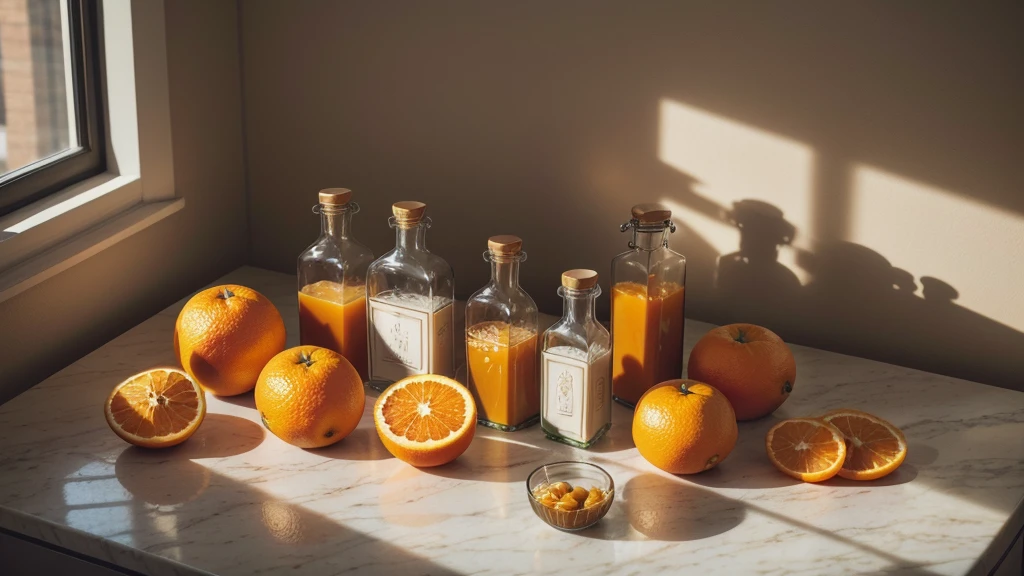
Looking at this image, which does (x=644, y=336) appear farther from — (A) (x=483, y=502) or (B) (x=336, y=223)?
(B) (x=336, y=223)

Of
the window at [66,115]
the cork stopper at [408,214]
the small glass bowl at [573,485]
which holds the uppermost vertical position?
the window at [66,115]

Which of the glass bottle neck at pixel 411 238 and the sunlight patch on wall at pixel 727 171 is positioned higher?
the sunlight patch on wall at pixel 727 171

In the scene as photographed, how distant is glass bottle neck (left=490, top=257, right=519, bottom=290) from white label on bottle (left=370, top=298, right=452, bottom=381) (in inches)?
4.4

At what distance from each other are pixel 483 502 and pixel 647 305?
33 cm

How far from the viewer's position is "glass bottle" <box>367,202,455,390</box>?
4.23 ft

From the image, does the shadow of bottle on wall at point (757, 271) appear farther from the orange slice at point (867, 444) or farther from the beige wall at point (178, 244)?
the beige wall at point (178, 244)

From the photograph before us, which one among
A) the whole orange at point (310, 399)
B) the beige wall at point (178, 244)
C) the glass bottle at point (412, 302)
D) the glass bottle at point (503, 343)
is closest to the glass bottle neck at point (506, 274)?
the glass bottle at point (503, 343)

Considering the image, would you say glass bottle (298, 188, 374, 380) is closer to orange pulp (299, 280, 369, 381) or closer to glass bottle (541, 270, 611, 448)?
orange pulp (299, 280, 369, 381)

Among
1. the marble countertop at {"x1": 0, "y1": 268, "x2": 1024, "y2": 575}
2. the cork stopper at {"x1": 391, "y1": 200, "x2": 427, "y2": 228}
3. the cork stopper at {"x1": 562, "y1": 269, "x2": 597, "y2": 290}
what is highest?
the cork stopper at {"x1": 391, "y1": 200, "x2": 427, "y2": 228}

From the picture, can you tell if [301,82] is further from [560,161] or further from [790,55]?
[790,55]

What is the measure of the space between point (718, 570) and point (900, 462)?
0.98 feet

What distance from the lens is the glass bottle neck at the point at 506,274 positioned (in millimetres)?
1214

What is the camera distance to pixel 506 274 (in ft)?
4.00

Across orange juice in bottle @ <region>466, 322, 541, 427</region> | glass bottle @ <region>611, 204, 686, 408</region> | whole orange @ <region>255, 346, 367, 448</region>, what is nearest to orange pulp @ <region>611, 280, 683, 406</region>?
glass bottle @ <region>611, 204, 686, 408</region>
